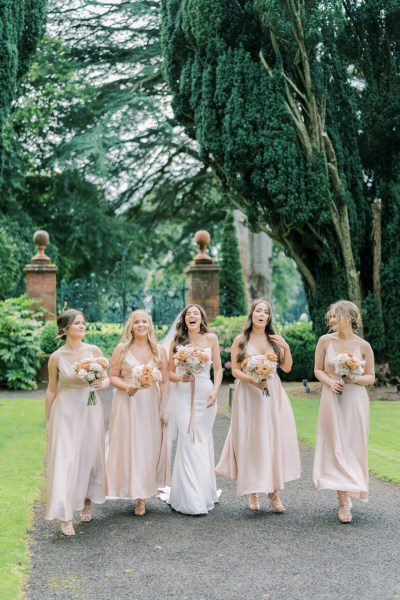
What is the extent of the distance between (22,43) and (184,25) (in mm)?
2840

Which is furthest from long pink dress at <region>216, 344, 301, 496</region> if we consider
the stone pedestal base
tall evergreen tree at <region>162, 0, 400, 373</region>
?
the stone pedestal base

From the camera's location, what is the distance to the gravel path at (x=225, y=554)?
3.99 m

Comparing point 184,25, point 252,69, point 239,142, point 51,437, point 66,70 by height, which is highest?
point 66,70

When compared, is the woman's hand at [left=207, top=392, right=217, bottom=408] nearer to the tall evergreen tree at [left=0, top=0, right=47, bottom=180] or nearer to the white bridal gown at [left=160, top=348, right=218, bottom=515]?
the white bridal gown at [left=160, top=348, right=218, bottom=515]

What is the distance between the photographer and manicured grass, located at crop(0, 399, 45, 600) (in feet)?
14.1

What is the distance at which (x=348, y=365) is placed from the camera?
539cm

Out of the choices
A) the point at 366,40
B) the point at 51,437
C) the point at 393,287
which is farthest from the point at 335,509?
the point at 366,40

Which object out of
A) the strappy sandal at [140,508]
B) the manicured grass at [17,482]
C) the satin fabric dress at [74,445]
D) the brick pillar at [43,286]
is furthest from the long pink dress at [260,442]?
the brick pillar at [43,286]

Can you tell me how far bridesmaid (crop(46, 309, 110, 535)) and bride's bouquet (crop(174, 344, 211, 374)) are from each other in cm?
63

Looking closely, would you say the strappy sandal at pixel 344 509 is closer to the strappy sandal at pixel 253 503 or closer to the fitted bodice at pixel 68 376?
the strappy sandal at pixel 253 503

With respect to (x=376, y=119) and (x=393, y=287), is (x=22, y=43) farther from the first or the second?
(x=393, y=287)

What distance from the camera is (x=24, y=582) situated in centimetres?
411

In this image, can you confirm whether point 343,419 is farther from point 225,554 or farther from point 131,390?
point 131,390

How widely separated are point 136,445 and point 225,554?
1.31m
